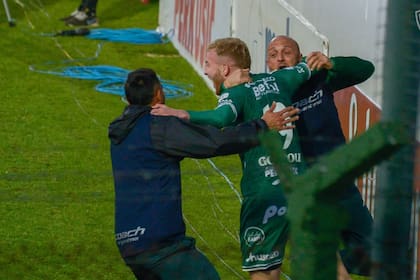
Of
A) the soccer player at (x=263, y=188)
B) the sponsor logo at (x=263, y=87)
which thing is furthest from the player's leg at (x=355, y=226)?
the sponsor logo at (x=263, y=87)

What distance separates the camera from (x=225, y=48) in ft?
22.9

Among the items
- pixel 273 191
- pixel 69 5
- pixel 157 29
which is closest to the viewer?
pixel 273 191

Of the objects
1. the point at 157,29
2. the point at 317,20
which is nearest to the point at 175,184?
the point at 317,20

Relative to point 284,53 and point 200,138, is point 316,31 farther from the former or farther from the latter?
point 200,138

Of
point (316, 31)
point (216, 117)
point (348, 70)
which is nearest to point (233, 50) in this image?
point (216, 117)

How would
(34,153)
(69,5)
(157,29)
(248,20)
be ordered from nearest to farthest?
1. (34,153)
2. (248,20)
3. (157,29)
4. (69,5)

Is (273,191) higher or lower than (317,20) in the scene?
lower

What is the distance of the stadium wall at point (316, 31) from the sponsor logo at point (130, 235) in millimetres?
1385

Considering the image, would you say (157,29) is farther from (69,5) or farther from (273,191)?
(273,191)

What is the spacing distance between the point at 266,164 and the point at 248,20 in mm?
6369

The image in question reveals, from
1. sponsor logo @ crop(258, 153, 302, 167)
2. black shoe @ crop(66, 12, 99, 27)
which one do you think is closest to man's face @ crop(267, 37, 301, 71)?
sponsor logo @ crop(258, 153, 302, 167)

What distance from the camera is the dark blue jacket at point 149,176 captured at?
19.5ft

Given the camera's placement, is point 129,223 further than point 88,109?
No

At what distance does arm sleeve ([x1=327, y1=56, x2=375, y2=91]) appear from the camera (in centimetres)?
720
